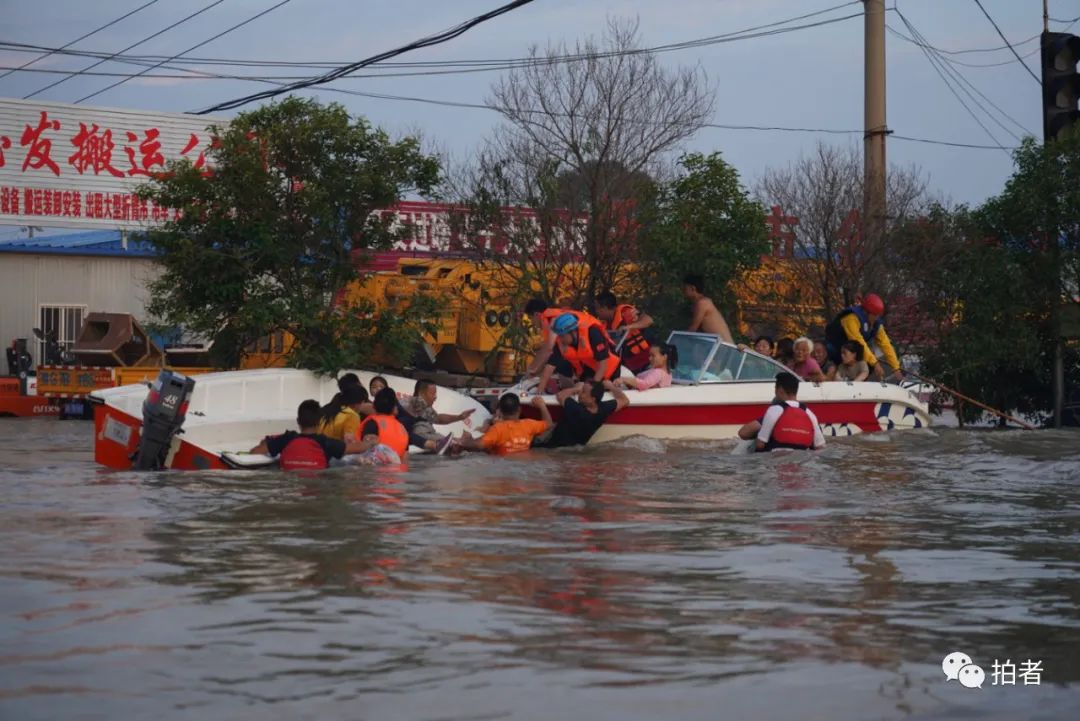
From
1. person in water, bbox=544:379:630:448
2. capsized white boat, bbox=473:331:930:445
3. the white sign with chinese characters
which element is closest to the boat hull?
capsized white boat, bbox=473:331:930:445

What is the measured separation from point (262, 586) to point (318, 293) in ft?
37.4

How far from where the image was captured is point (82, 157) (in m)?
34.2

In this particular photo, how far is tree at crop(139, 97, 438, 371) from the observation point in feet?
58.6

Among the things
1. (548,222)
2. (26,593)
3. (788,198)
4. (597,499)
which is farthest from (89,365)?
(26,593)

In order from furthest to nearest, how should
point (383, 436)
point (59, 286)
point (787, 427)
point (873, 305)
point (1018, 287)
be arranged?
point (59, 286)
point (1018, 287)
point (873, 305)
point (787, 427)
point (383, 436)

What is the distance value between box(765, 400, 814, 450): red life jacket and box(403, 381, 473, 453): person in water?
11.0ft

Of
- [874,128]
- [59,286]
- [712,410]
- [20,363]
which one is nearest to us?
[712,410]

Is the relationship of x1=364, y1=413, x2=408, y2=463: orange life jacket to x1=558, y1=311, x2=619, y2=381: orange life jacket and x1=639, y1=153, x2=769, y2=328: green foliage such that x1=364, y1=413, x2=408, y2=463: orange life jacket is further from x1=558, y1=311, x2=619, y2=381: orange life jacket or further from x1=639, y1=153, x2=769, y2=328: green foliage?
x1=639, y1=153, x2=769, y2=328: green foliage

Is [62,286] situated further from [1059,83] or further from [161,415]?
[1059,83]

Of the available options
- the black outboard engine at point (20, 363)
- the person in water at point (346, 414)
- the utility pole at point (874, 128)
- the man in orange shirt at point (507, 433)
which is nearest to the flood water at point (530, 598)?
the person in water at point (346, 414)

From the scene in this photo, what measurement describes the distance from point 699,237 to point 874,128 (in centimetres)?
388

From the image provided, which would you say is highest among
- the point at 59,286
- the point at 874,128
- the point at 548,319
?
the point at 874,128

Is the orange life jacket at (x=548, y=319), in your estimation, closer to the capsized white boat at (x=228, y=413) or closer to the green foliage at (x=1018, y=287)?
the capsized white boat at (x=228, y=413)

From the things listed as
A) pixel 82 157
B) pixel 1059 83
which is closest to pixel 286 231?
pixel 1059 83
